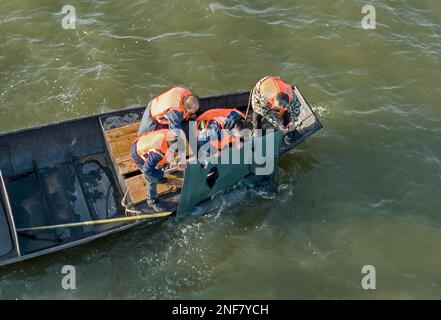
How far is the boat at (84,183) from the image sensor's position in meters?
9.66

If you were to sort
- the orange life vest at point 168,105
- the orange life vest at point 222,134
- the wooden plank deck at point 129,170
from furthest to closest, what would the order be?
the wooden plank deck at point 129,170, the orange life vest at point 222,134, the orange life vest at point 168,105

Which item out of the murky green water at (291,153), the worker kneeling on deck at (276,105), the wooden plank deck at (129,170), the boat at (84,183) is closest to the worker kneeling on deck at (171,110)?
the wooden plank deck at (129,170)

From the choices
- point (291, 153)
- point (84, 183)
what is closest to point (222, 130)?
point (291, 153)

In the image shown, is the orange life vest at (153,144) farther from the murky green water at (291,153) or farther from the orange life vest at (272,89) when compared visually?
the orange life vest at (272,89)

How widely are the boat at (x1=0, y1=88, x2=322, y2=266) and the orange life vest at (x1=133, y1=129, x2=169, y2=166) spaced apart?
1.99 feet

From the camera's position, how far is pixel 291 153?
1236 cm

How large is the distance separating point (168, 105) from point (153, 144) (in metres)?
1.08

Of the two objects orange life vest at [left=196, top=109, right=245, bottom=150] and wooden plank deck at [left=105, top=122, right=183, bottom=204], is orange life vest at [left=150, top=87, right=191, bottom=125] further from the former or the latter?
wooden plank deck at [left=105, top=122, right=183, bottom=204]

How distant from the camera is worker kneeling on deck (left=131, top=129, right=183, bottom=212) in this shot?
9180 millimetres

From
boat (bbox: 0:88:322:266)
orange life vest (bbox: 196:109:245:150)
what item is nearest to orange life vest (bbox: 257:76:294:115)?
boat (bbox: 0:88:322:266)

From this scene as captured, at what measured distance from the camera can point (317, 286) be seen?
9.84 meters

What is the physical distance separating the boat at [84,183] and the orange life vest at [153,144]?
606 millimetres

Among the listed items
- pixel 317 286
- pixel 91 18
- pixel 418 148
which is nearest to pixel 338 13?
pixel 418 148

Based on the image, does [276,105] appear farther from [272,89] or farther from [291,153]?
[291,153]
